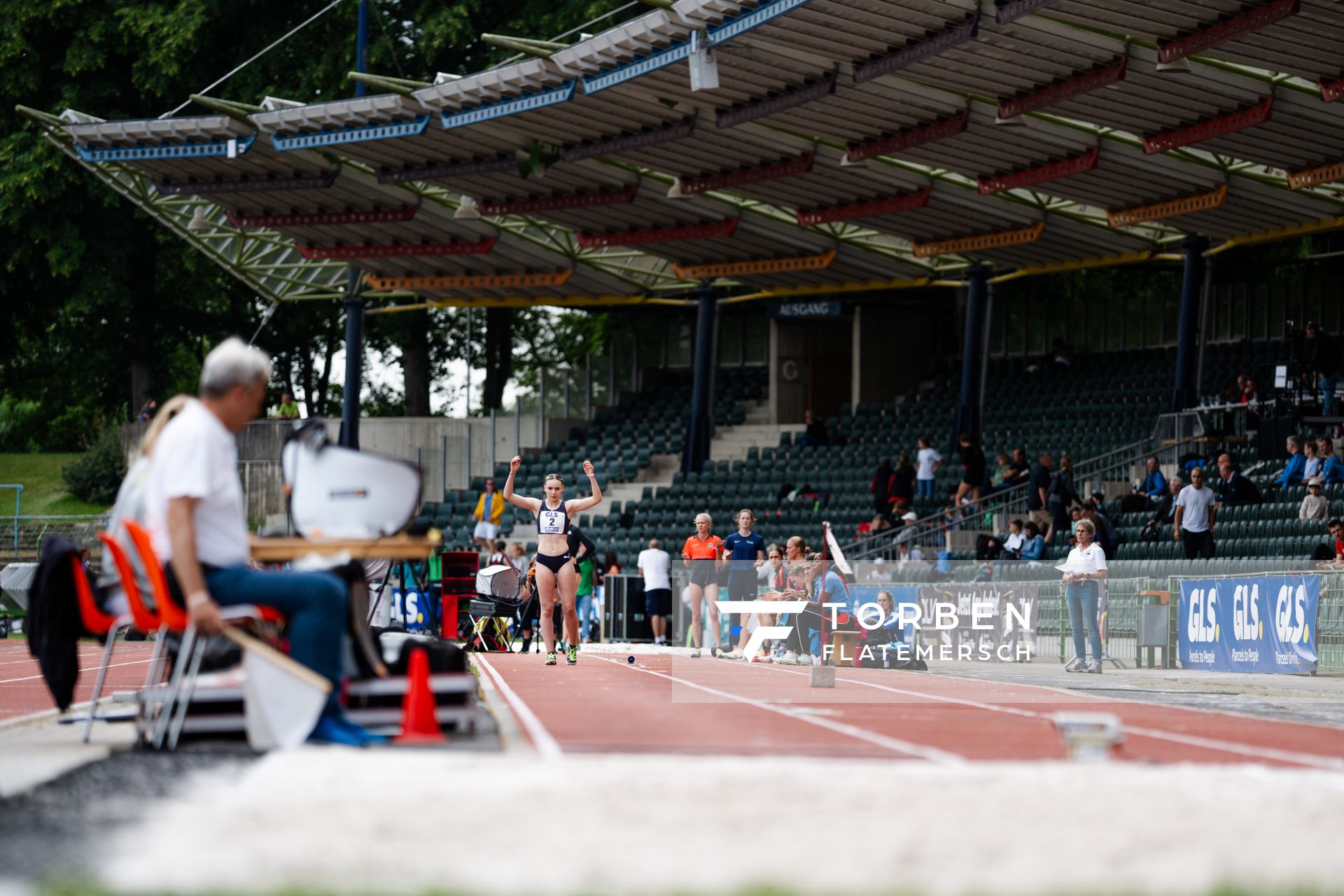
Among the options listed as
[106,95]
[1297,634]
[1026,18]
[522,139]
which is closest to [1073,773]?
[1297,634]

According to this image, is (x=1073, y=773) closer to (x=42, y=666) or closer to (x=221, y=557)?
(x=221, y=557)

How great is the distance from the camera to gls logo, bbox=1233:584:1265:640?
762 inches

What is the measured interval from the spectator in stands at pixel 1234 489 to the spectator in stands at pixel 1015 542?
107 inches

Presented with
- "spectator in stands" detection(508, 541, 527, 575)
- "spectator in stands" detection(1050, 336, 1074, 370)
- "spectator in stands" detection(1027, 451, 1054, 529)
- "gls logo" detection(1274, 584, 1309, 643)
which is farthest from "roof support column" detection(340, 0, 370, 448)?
"gls logo" detection(1274, 584, 1309, 643)

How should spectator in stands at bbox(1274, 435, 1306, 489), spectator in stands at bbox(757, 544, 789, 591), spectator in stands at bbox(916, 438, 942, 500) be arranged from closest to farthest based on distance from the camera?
spectator in stands at bbox(757, 544, 789, 591)
spectator in stands at bbox(1274, 435, 1306, 489)
spectator in stands at bbox(916, 438, 942, 500)

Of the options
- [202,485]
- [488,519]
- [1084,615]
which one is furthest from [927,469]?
[202,485]

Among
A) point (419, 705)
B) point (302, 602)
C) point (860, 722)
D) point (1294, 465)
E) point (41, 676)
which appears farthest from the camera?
→ point (1294, 465)

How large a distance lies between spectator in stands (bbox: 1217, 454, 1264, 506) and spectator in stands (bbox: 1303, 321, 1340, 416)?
272 centimetres

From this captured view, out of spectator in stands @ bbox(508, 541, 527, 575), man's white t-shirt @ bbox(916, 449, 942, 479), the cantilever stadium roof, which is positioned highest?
the cantilever stadium roof

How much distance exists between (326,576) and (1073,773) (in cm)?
305

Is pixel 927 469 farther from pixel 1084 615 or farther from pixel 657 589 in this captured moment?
pixel 1084 615

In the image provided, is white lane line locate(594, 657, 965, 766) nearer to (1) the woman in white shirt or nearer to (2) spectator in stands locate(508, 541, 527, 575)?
(1) the woman in white shirt

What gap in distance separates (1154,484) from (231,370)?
72.8 feet

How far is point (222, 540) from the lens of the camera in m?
7.66
